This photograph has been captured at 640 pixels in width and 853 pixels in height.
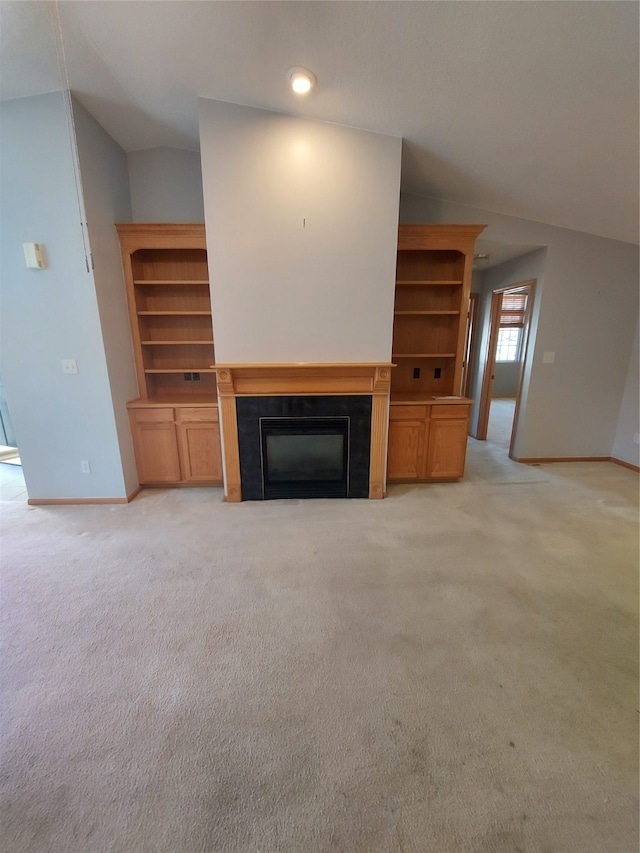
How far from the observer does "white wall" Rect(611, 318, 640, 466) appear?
12.9ft

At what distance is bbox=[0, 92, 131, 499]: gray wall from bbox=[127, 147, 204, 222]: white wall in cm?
85

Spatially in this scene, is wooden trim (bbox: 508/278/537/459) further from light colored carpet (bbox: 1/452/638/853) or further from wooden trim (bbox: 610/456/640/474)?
light colored carpet (bbox: 1/452/638/853)

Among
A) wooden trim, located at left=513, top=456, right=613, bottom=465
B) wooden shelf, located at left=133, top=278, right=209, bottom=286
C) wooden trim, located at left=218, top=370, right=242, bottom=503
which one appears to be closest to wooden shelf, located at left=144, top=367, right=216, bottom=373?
wooden trim, located at left=218, top=370, right=242, bottom=503

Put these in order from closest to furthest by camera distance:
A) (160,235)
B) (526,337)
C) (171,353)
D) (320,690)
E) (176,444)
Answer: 1. (320,690)
2. (160,235)
3. (176,444)
4. (171,353)
5. (526,337)

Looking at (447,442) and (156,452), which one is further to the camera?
(447,442)

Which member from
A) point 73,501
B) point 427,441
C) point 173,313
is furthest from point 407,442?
point 73,501

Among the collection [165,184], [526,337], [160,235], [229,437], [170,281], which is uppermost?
[165,184]

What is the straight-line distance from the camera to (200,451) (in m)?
3.35

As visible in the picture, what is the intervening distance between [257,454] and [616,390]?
4273mm

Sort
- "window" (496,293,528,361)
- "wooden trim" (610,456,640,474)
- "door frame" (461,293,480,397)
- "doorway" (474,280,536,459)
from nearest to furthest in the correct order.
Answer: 1. "wooden trim" (610,456,640,474)
2. "doorway" (474,280,536,459)
3. "door frame" (461,293,480,397)
4. "window" (496,293,528,361)

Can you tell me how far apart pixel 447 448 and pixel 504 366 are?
725cm

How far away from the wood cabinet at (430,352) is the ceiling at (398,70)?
660 mm

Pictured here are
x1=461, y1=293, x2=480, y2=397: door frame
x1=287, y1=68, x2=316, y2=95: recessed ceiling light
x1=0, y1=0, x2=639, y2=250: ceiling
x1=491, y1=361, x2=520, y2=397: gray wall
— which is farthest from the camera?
x1=491, y1=361, x2=520, y2=397: gray wall

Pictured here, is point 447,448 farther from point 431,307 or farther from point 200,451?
point 200,451
